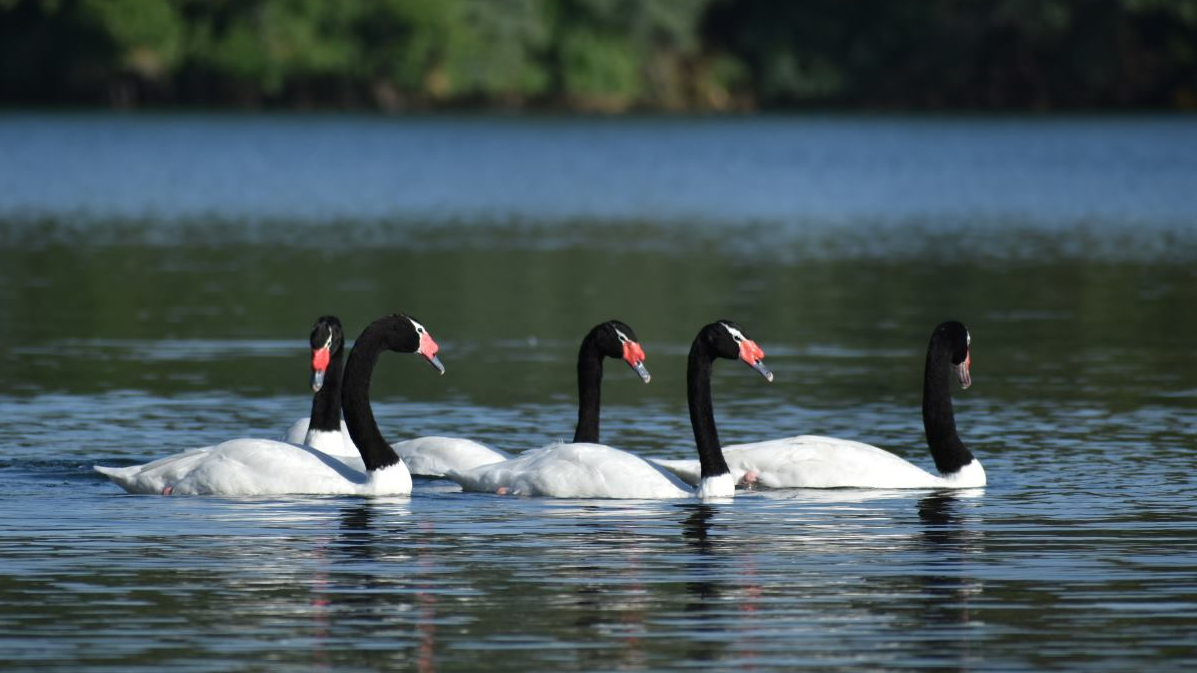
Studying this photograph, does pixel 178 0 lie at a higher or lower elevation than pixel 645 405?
higher

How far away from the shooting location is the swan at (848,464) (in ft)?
56.4

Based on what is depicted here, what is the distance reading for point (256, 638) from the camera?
12.1m

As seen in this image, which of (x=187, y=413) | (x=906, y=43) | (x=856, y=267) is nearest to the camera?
(x=187, y=413)

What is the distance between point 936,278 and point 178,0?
77179 mm

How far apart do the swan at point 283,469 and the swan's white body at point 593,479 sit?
75 centimetres

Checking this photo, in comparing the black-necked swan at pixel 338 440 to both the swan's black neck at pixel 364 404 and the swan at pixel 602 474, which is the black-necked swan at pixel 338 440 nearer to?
the swan's black neck at pixel 364 404

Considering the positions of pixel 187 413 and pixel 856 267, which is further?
pixel 856 267

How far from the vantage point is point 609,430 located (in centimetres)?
2094

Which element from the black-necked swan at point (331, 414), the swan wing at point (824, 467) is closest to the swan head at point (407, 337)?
the black-necked swan at point (331, 414)

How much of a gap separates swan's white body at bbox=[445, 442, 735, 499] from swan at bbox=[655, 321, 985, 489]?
0.52 metres

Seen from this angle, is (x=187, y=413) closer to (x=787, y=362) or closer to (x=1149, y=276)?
(x=787, y=362)

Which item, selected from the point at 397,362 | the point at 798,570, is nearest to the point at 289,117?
the point at 397,362

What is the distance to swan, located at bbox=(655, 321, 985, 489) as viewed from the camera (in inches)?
677

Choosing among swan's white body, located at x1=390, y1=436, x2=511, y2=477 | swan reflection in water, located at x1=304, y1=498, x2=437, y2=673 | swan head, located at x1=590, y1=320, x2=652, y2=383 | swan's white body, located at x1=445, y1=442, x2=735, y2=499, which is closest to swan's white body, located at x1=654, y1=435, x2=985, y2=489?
swan's white body, located at x1=445, y1=442, x2=735, y2=499
